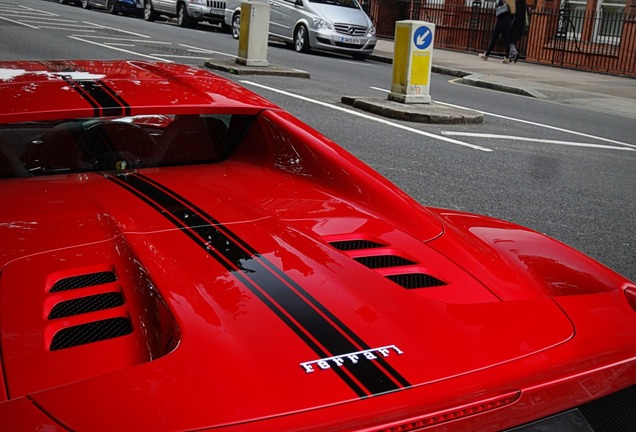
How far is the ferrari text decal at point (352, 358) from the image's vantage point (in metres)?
1.43

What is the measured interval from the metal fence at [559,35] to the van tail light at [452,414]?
20.7 metres

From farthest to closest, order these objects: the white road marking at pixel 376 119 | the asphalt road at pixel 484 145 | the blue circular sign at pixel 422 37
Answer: the blue circular sign at pixel 422 37, the white road marking at pixel 376 119, the asphalt road at pixel 484 145

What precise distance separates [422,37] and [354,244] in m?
9.22

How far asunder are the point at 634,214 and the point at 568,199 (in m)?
0.53

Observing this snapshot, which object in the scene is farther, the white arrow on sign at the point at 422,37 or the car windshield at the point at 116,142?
the white arrow on sign at the point at 422,37

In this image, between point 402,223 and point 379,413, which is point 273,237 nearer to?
point 402,223

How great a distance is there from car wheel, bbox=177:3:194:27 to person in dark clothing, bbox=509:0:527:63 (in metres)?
9.98

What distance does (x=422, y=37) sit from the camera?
10.9 meters

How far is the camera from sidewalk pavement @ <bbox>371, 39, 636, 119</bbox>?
1473 cm

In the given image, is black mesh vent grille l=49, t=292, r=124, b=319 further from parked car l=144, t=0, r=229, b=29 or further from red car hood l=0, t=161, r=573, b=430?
parked car l=144, t=0, r=229, b=29

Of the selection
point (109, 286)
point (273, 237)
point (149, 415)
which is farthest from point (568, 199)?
point (149, 415)

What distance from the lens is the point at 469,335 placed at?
5.30ft

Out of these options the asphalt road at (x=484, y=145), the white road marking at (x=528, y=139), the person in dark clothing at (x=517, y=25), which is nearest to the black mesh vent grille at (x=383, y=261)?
the asphalt road at (x=484, y=145)

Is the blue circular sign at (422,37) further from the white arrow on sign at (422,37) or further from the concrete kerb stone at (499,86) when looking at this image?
the concrete kerb stone at (499,86)
